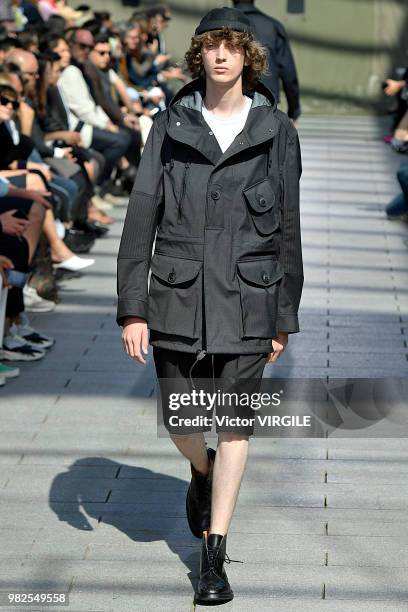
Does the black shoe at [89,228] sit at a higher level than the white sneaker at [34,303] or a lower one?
lower

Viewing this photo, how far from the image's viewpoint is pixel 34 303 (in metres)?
8.59

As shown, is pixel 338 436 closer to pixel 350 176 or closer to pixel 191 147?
pixel 191 147

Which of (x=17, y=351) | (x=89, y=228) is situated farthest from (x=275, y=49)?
(x=17, y=351)

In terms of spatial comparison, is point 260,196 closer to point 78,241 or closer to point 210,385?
point 210,385

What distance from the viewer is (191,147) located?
13.8ft

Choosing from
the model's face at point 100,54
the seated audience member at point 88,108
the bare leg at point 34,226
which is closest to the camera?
the bare leg at point 34,226

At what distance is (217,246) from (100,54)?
891cm

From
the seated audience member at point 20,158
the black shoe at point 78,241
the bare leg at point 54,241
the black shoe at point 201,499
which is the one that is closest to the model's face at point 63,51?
the black shoe at point 78,241

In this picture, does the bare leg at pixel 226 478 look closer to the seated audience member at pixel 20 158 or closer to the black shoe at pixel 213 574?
the black shoe at pixel 213 574

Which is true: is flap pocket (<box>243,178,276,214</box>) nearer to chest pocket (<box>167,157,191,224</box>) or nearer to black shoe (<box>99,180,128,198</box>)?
chest pocket (<box>167,157,191,224</box>)

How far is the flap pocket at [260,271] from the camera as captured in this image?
4.21m

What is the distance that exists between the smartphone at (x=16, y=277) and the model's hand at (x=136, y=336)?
3103 mm

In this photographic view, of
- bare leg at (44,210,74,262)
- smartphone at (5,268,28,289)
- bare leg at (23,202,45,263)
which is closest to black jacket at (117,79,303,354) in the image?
Answer: smartphone at (5,268,28,289)

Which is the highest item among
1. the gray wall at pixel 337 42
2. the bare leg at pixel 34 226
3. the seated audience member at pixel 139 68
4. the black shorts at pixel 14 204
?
the black shorts at pixel 14 204
